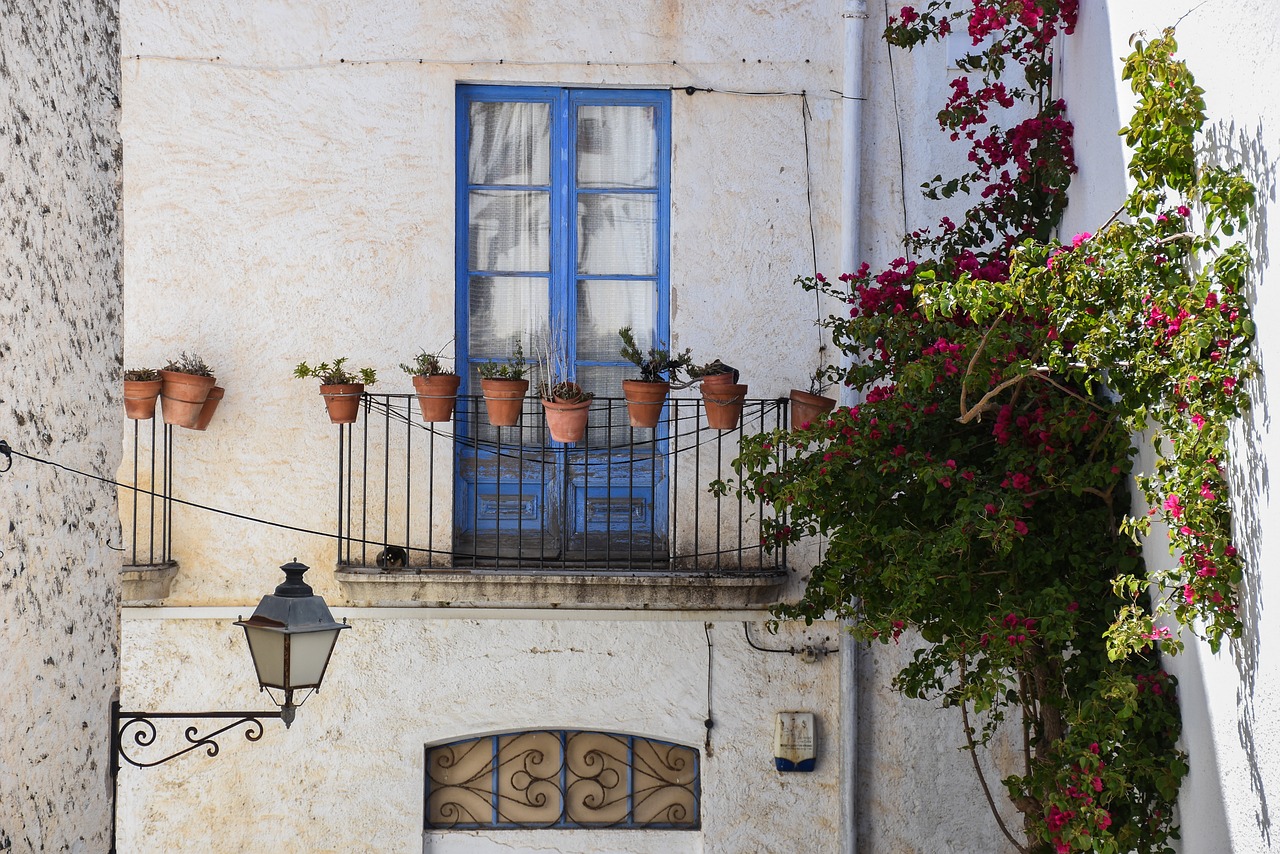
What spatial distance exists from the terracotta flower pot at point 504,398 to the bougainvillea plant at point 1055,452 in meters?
1.30

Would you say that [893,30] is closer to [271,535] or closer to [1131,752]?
[1131,752]

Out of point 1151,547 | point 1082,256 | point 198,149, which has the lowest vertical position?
point 1151,547

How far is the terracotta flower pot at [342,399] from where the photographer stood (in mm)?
5641

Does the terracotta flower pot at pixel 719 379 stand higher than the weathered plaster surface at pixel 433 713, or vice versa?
the terracotta flower pot at pixel 719 379

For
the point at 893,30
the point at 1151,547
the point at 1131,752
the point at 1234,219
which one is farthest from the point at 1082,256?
the point at 893,30

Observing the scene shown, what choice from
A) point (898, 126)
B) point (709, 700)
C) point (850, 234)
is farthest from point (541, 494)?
point (898, 126)

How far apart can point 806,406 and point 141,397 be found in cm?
290

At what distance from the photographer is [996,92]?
4.86 meters

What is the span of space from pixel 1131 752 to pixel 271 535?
153 inches

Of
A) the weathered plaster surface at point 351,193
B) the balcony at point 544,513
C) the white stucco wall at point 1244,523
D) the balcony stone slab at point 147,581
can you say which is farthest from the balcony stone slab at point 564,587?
the white stucco wall at point 1244,523

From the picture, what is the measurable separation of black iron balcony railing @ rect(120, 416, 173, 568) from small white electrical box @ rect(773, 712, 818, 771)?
114 inches

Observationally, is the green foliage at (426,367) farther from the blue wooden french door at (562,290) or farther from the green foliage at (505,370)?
the blue wooden french door at (562,290)

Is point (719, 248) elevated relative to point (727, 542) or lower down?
elevated

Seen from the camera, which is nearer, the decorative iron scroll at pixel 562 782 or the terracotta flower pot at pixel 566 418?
the terracotta flower pot at pixel 566 418
